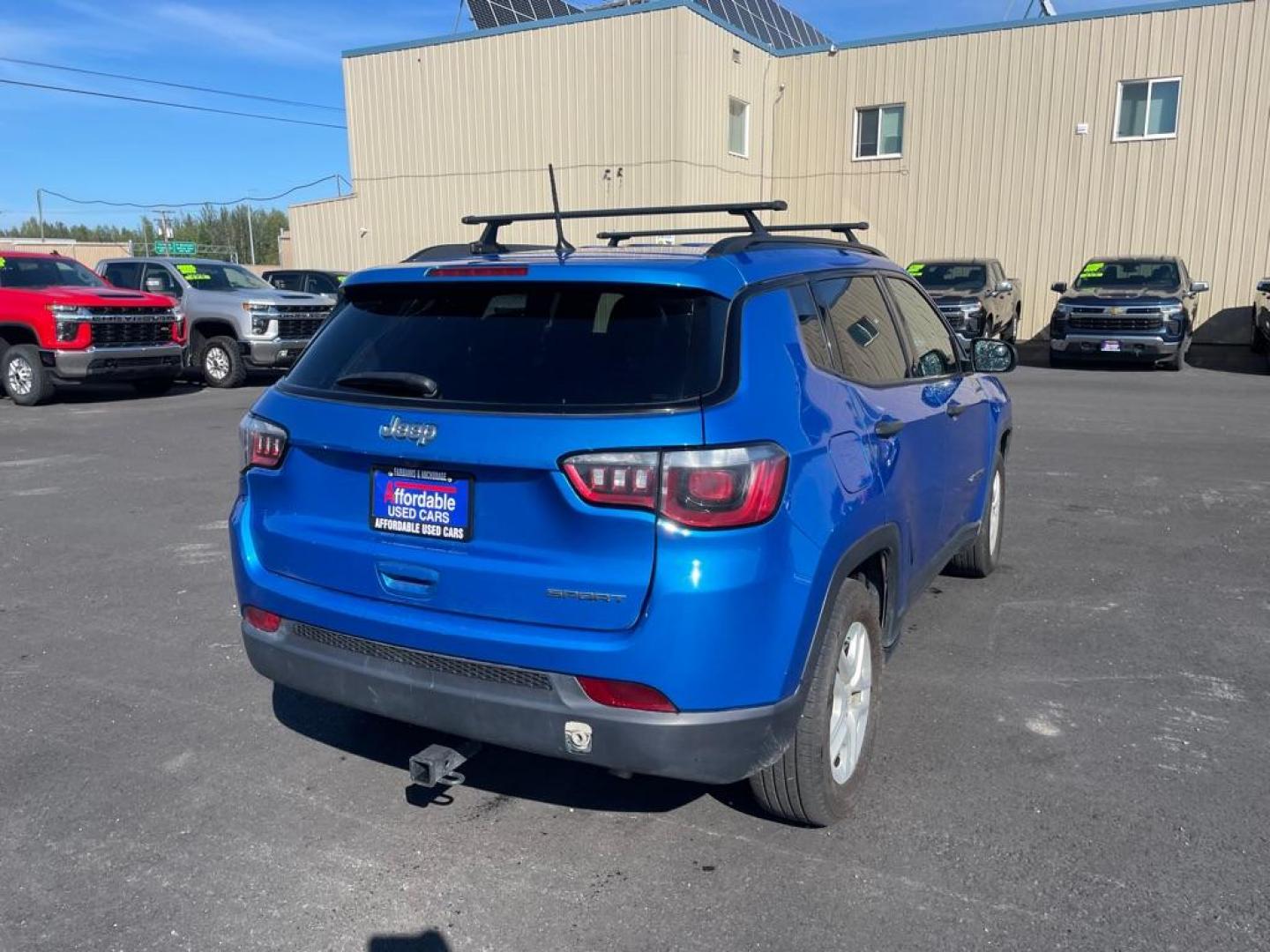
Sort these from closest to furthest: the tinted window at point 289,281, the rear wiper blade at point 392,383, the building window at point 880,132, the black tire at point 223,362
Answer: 1. the rear wiper blade at point 392,383
2. the black tire at point 223,362
3. the tinted window at point 289,281
4. the building window at point 880,132

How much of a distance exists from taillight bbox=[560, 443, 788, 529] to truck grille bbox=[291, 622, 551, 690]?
535 millimetres

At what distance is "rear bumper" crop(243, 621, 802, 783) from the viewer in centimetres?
271

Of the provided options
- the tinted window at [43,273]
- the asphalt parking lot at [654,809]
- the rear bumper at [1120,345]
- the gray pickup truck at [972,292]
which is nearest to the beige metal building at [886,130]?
the gray pickup truck at [972,292]

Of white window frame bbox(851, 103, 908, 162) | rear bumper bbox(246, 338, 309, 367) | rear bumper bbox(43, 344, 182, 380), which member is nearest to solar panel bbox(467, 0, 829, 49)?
white window frame bbox(851, 103, 908, 162)

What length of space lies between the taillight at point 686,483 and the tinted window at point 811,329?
62 centimetres

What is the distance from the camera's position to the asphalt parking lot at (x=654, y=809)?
2787mm

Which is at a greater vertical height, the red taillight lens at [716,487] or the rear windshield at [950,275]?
the rear windshield at [950,275]

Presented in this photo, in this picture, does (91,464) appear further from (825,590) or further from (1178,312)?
(1178,312)

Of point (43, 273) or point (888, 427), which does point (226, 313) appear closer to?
point (43, 273)

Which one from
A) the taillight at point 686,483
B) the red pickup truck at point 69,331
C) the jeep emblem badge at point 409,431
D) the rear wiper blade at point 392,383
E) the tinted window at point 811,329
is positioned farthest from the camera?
the red pickup truck at point 69,331

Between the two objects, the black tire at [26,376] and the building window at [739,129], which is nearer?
the black tire at [26,376]

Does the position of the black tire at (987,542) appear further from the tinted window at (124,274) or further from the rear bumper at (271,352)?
the tinted window at (124,274)

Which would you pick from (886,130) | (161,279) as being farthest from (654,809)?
(886,130)

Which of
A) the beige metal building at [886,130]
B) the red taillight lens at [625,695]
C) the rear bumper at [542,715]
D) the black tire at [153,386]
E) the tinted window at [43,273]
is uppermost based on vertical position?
the beige metal building at [886,130]
